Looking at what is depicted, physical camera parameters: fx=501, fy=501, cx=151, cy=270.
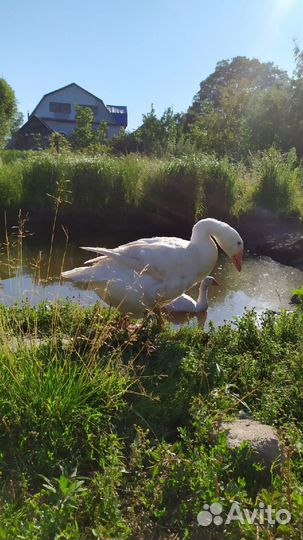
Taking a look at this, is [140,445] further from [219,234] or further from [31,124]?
[31,124]

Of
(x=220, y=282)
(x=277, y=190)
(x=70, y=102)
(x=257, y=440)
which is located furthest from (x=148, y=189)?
(x=70, y=102)

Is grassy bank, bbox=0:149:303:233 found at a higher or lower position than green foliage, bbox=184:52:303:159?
lower

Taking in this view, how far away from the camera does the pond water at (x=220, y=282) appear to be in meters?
7.26

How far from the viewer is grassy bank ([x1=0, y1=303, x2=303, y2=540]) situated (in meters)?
2.18

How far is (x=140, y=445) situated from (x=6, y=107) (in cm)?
4332

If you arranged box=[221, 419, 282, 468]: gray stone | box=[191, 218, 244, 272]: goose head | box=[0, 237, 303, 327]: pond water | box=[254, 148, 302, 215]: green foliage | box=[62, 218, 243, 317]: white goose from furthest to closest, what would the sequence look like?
box=[254, 148, 302, 215]: green foliage
box=[0, 237, 303, 327]: pond water
box=[191, 218, 244, 272]: goose head
box=[62, 218, 243, 317]: white goose
box=[221, 419, 282, 468]: gray stone

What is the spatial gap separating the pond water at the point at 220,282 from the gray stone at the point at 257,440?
3602mm

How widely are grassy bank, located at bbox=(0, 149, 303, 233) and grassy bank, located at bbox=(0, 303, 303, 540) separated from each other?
32.2 ft

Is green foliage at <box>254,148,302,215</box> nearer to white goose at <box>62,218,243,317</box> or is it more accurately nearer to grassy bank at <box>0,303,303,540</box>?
white goose at <box>62,218,243,317</box>

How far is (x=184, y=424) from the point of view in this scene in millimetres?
3078

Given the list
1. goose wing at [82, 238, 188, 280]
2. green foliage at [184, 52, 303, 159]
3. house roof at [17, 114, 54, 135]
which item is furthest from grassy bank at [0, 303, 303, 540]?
house roof at [17, 114, 54, 135]

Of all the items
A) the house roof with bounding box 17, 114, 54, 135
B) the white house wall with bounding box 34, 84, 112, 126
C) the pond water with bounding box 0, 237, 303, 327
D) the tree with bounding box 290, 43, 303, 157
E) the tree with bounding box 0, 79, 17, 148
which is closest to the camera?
the pond water with bounding box 0, 237, 303, 327

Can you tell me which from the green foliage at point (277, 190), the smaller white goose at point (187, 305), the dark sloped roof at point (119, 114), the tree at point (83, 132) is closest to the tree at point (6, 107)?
the tree at point (83, 132)

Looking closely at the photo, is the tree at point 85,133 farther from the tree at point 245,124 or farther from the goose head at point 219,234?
the goose head at point 219,234
